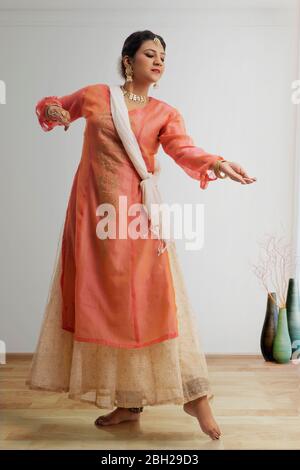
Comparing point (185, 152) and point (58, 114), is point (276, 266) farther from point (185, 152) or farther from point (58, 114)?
point (58, 114)

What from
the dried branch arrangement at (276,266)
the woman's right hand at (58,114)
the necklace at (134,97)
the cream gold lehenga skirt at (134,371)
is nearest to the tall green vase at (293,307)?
the dried branch arrangement at (276,266)

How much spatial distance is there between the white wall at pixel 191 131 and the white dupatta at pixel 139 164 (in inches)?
14.0

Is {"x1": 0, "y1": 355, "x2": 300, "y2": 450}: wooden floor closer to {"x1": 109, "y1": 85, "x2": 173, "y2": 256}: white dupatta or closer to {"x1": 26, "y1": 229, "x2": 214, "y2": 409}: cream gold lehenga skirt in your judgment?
{"x1": 26, "y1": 229, "x2": 214, "y2": 409}: cream gold lehenga skirt

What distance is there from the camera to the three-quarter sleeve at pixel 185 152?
1.85 metres

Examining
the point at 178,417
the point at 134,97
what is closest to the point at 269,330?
the point at 178,417

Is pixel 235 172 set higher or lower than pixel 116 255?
higher

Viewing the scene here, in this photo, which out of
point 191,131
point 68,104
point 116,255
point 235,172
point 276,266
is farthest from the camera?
point 276,266

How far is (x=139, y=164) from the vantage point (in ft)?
6.19

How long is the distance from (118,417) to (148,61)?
118 centimetres

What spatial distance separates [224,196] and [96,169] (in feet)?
2.84

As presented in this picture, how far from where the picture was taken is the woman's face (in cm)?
194

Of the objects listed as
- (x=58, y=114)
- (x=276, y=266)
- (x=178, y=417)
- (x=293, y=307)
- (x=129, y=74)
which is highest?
(x=129, y=74)

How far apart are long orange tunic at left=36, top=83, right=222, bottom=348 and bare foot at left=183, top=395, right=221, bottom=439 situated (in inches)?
9.2

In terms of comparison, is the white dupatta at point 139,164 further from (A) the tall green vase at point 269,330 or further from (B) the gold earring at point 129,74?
(A) the tall green vase at point 269,330
